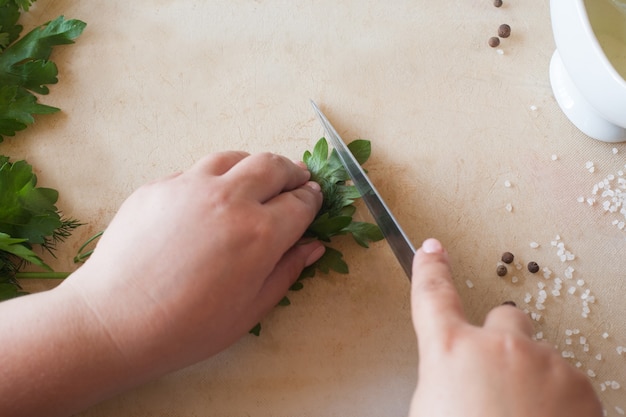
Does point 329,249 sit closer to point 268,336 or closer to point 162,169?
point 268,336

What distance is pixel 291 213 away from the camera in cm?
98

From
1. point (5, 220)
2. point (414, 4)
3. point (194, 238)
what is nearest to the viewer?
point (194, 238)

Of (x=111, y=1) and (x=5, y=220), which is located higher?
(x=111, y=1)

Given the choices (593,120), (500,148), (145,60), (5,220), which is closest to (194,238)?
(5,220)

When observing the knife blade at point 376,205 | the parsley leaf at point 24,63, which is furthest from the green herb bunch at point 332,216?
the parsley leaf at point 24,63

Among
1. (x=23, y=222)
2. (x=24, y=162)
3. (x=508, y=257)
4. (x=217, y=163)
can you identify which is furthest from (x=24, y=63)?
(x=508, y=257)

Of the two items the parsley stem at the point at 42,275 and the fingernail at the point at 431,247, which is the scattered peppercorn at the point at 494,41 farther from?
the parsley stem at the point at 42,275

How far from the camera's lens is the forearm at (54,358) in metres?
0.85

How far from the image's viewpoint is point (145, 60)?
121 cm

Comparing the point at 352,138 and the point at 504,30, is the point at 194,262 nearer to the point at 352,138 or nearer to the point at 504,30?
the point at 352,138

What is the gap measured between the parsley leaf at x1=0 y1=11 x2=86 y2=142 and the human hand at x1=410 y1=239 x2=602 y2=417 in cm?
84

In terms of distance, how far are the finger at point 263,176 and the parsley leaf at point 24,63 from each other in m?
0.45

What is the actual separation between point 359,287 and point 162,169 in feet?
1.41

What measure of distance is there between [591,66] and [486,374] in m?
0.59
